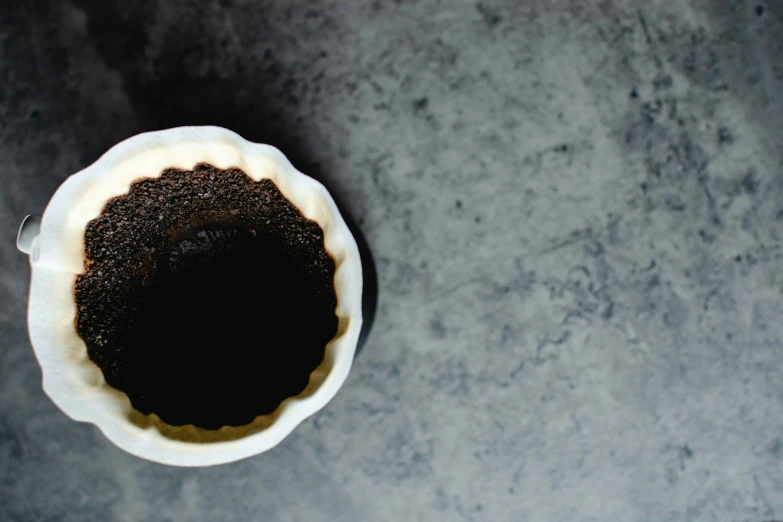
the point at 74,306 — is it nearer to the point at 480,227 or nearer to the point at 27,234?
the point at 27,234

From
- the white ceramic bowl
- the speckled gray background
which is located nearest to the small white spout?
the white ceramic bowl

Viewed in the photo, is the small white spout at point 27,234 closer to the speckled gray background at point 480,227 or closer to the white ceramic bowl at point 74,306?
the white ceramic bowl at point 74,306

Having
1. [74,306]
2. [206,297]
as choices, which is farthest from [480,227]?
[74,306]

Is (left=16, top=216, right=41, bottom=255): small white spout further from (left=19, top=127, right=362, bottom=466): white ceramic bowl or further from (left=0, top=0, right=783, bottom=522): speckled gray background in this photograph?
(left=0, top=0, right=783, bottom=522): speckled gray background

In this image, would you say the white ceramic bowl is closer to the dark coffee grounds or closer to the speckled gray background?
the dark coffee grounds

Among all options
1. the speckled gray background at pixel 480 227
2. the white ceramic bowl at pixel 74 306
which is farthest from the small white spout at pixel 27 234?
the speckled gray background at pixel 480 227

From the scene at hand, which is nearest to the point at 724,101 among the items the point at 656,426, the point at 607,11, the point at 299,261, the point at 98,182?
the point at 607,11

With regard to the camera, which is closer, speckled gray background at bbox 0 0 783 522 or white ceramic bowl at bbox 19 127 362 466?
white ceramic bowl at bbox 19 127 362 466
